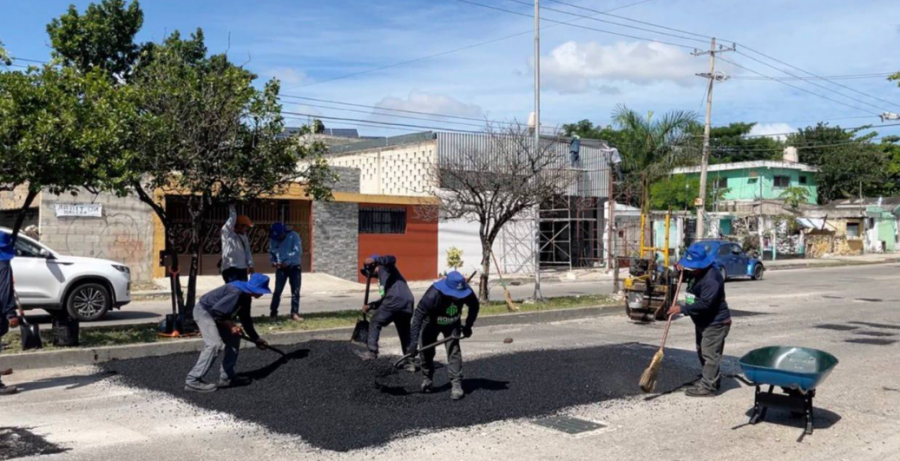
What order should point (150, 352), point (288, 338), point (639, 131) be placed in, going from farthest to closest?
point (639, 131) < point (288, 338) < point (150, 352)

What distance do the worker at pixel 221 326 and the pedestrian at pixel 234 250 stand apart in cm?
321

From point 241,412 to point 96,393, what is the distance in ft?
6.65

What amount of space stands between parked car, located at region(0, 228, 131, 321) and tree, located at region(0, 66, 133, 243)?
3896 mm

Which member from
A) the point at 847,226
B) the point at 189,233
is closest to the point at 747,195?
the point at 847,226

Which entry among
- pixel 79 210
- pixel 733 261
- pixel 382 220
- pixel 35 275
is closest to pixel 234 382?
pixel 35 275

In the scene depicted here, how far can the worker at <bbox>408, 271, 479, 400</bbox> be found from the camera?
26.6 feet

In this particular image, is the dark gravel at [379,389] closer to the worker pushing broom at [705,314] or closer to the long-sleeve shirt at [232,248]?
the worker pushing broom at [705,314]

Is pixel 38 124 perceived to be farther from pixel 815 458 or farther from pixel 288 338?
pixel 815 458

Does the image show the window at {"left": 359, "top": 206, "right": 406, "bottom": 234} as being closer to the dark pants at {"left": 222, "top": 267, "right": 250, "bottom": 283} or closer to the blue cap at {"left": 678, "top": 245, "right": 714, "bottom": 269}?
the dark pants at {"left": 222, "top": 267, "right": 250, "bottom": 283}

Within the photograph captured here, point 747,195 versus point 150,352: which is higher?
point 747,195

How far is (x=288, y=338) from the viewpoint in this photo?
12.0 meters

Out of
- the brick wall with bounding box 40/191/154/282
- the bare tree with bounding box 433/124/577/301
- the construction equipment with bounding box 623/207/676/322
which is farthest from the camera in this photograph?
the brick wall with bounding box 40/191/154/282

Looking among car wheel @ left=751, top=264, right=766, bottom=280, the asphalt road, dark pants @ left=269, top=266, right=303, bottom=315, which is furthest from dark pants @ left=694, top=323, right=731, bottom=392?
car wheel @ left=751, top=264, right=766, bottom=280

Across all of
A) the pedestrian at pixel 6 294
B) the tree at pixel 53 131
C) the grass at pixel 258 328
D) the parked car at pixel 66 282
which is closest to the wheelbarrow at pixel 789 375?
the grass at pixel 258 328
